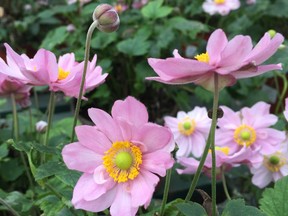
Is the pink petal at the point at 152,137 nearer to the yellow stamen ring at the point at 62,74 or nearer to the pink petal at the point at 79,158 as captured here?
the pink petal at the point at 79,158

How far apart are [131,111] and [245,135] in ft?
1.38

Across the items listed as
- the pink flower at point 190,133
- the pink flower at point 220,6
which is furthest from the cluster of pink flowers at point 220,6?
the pink flower at point 190,133

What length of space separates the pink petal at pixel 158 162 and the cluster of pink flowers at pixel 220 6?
121 cm

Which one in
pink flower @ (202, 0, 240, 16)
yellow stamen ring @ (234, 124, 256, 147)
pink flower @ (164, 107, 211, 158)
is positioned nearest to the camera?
yellow stamen ring @ (234, 124, 256, 147)

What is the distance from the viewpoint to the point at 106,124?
1.74 feet

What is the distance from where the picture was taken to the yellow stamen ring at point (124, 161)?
1.76ft

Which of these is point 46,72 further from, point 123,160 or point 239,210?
point 239,210

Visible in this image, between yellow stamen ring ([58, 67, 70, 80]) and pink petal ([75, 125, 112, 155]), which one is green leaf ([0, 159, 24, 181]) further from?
pink petal ([75, 125, 112, 155])

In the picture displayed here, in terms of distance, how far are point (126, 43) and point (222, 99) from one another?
318mm

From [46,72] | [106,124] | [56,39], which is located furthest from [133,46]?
[106,124]

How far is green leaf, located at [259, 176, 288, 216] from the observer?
578 millimetres

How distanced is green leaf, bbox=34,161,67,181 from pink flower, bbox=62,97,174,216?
0.06 metres

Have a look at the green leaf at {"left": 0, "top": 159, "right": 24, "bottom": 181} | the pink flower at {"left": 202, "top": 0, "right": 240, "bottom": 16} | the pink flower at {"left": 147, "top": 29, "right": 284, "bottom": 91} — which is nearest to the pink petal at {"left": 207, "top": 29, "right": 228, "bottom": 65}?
the pink flower at {"left": 147, "top": 29, "right": 284, "bottom": 91}

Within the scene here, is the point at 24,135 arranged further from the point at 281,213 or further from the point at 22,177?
the point at 281,213
